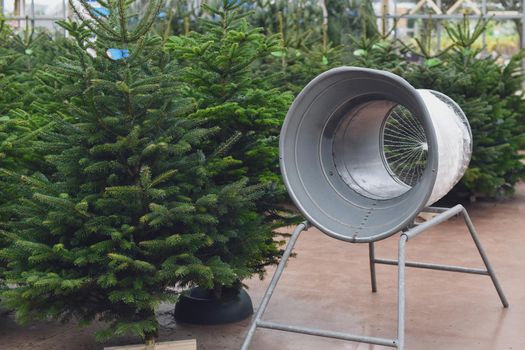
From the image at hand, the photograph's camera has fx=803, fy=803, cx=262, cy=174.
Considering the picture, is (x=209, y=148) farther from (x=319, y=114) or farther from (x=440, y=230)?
(x=440, y=230)

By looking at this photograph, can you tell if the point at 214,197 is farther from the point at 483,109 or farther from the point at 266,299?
the point at 483,109

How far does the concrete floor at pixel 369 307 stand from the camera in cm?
433

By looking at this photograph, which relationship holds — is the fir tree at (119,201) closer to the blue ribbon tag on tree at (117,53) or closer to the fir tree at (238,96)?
the blue ribbon tag on tree at (117,53)

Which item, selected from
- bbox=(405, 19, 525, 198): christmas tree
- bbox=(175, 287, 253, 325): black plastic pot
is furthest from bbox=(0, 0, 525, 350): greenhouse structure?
bbox=(405, 19, 525, 198): christmas tree

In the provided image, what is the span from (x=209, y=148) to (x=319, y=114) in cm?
62

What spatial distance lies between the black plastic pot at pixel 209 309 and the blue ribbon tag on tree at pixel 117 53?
151 centimetres

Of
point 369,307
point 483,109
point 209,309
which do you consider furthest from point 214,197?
point 483,109

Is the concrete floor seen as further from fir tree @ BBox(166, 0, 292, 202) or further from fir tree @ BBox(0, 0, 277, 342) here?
fir tree @ BBox(166, 0, 292, 202)

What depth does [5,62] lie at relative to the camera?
18.0 feet

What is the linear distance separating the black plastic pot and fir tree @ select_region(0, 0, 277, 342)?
603mm

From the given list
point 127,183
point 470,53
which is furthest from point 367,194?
point 470,53

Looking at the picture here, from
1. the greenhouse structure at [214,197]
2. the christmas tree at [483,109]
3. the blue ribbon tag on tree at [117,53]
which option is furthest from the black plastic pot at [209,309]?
the christmas tree at [483,109]

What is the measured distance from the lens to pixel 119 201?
12.2 feet

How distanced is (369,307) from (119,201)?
74.7 inches
